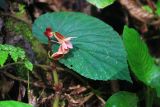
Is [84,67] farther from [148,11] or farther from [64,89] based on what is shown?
[148,11]

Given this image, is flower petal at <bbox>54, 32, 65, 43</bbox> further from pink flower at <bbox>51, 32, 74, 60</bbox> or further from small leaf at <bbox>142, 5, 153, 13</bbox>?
small leaf at <bbox>142, 5, 153, 13</bbox>

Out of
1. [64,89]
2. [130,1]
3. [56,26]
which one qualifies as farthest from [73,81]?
[130,1]

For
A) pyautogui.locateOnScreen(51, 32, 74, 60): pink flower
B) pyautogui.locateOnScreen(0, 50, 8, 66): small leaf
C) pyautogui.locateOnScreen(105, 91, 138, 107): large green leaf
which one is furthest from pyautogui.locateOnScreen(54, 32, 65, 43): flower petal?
pyautogui.locateOnScreen(105, 91, 138, 107): large green leaf

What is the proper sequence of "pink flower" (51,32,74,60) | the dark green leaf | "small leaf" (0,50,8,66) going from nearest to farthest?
1. "small leaf" (0,50,8,66)
2. "pink flower" (51,32,74,60)
3. the dark green leaf

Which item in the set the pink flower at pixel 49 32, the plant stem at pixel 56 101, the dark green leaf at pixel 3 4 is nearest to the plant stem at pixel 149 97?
the plant stem at pixel 56 101

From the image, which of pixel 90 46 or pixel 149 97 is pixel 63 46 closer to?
pixel 90 46
